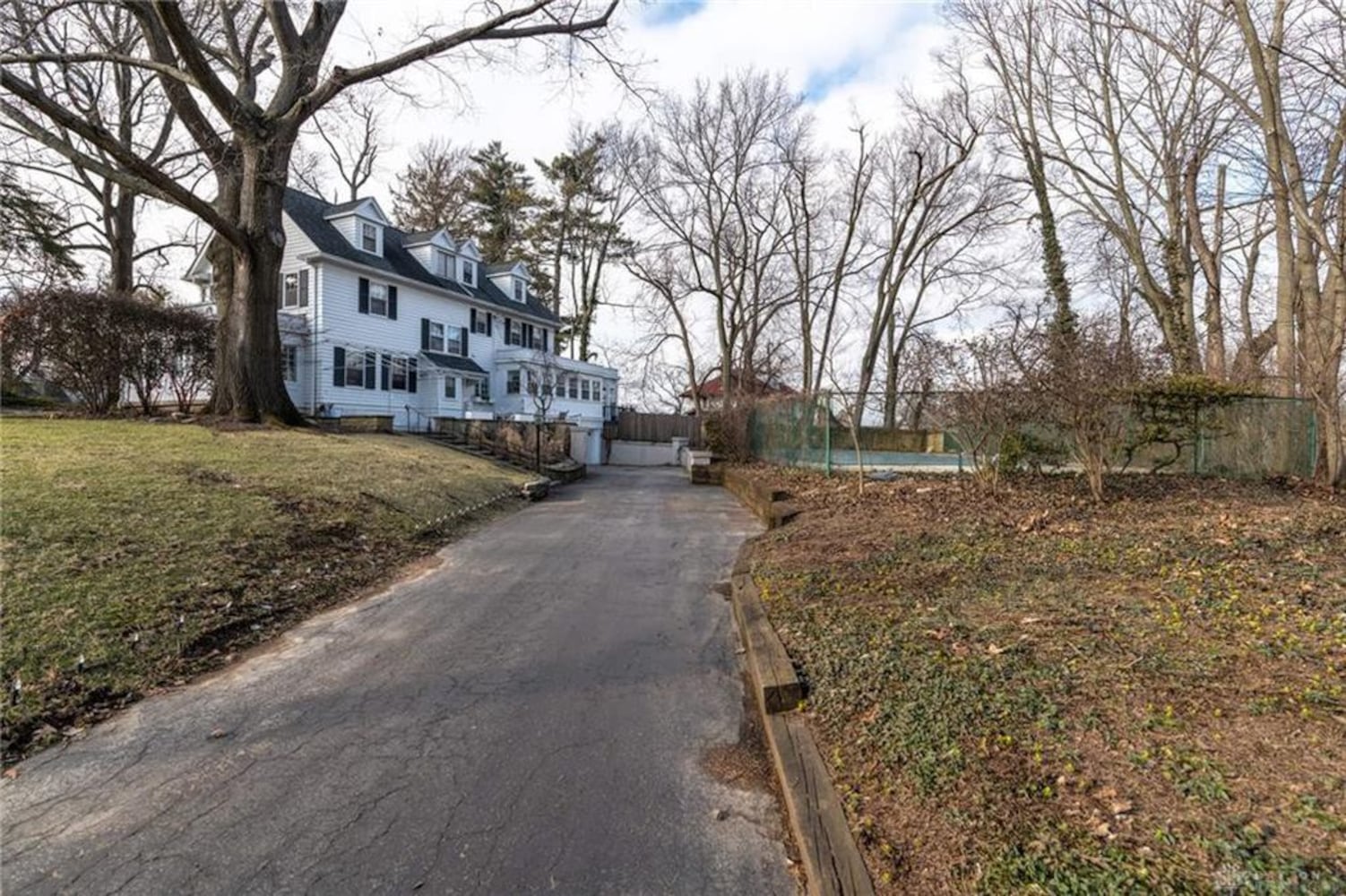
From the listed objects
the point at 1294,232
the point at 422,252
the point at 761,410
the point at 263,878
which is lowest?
the point at 263,878

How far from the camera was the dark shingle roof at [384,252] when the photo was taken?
21.4 metres

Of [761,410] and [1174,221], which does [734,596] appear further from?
[1174,221]

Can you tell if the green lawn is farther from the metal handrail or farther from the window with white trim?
the window with white trim

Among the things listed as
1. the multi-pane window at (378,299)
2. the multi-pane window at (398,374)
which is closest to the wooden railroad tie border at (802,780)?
the multi-pane window at (398,374)

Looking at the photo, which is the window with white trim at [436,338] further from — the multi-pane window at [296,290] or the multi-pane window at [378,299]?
the multi-pane window at [296,290]

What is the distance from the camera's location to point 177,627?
14.5 ft

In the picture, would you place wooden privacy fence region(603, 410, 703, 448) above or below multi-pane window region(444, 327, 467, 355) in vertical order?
below

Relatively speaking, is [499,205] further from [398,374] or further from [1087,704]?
[1087,704]

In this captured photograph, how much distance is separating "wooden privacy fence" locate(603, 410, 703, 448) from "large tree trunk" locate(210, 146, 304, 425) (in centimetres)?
1825

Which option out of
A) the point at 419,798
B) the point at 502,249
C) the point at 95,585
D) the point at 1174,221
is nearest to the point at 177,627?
the point at 95,585

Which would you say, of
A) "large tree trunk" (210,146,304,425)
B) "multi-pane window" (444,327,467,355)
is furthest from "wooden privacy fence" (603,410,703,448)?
"large tree trunk" (210,146,304,425)

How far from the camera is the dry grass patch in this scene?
6.81ft

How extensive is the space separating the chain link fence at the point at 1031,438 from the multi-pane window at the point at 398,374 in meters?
15.7

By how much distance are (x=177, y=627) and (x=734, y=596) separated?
397 cm
